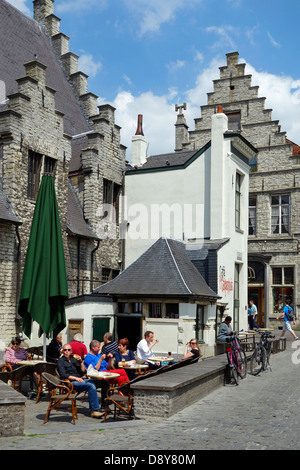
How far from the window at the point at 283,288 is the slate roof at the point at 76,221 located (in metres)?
10.6

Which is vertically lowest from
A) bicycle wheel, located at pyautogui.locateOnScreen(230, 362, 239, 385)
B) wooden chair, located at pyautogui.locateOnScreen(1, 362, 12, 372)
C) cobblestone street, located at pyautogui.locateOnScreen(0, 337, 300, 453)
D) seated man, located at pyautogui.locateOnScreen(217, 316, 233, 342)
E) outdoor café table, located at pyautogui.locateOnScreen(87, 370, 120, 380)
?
cobblestone street, located at pyautogui.locateOnScreen(0, 337, 300, 453)

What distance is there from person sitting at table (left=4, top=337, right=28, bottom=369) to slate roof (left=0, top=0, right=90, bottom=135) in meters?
10.5

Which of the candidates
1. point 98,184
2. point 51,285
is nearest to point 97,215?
point 98,184

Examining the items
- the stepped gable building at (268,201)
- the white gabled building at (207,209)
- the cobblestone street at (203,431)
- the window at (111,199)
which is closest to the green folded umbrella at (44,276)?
the cobblestone street at (203,431)

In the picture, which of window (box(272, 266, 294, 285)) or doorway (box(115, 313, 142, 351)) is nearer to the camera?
doorway (box(115, 313, 142, 351))

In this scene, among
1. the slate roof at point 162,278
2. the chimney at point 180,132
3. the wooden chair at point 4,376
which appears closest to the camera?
the wooden chair at point 4,376

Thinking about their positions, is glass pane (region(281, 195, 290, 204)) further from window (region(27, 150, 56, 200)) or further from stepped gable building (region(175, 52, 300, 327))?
window (region(27, 150, 56, 200))

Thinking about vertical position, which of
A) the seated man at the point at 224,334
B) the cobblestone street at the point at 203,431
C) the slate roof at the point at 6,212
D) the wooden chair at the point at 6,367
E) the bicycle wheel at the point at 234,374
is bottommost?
the cobblestone street at the point at 203,431

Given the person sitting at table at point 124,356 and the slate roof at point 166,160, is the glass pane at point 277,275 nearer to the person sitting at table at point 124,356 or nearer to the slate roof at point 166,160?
Answer: the slate roof at point 166,160

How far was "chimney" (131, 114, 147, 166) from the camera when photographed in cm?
2184

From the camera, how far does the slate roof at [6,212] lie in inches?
581

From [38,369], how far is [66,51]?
18814 millimetres

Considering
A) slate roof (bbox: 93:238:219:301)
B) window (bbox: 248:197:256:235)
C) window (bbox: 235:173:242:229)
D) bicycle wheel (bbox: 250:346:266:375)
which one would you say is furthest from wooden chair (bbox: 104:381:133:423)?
window (bbox: 248:197:256:235)
